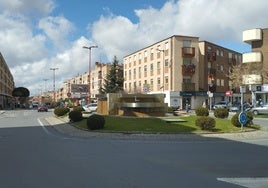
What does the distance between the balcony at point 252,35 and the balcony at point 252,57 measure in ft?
7.37

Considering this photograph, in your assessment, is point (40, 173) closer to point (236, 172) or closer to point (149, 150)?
point (236, 172)

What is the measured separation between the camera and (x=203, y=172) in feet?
33.2

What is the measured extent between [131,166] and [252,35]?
51.6 meters

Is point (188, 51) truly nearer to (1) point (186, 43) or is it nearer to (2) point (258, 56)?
(1) point (186, 43)

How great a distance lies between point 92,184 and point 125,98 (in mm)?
27680

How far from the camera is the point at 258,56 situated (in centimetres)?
5750

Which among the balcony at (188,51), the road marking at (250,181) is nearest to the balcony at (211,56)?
the balcony at (188,51)

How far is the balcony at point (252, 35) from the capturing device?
58125mm

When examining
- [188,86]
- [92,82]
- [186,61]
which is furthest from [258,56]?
[92,82]

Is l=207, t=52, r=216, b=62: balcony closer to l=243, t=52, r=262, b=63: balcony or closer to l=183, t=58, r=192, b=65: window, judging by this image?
l=183, t=58, r=192, b=65: window

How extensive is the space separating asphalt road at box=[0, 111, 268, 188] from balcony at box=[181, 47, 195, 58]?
54.3 m

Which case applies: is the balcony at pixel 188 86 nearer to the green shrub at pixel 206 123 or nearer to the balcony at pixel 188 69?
the balcony at pixel 188 69

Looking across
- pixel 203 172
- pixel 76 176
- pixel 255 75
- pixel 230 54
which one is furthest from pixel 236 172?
pixel 230 54

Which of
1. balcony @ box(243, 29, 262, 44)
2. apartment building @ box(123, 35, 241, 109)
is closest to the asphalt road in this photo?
balcony @ box(243, 29, 262, 44)
